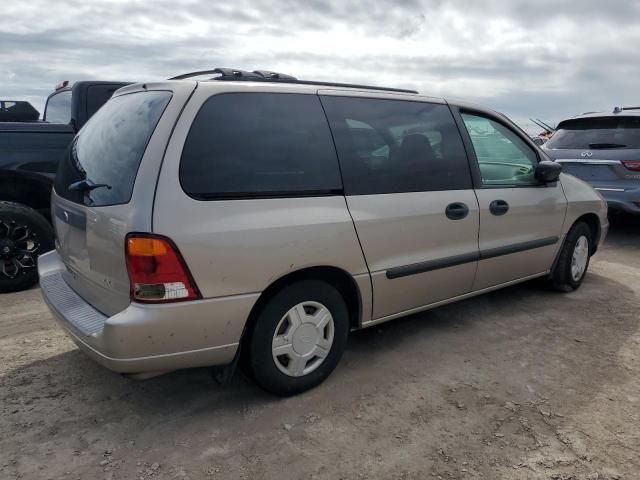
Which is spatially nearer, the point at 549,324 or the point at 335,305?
the point at 335,305

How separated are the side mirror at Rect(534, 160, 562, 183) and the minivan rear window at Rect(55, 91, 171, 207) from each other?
2.78 meters

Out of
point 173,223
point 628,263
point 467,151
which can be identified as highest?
point 467,151

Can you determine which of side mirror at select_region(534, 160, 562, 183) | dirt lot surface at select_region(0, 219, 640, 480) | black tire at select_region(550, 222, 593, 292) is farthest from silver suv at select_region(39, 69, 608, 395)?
black tire at select_region(550, 222, 593, 292)

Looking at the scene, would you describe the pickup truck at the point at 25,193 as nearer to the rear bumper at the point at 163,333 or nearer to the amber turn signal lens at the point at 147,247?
the rear bumper at the point at 163,333

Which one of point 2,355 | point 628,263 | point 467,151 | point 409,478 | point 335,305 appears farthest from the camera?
point 628,263

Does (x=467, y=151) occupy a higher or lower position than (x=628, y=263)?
higher

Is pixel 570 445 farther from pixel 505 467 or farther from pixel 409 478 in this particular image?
pixel 409 478

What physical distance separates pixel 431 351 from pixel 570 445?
1094 millimetres

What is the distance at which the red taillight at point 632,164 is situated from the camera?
6363 millimetres

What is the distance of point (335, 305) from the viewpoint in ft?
9.40

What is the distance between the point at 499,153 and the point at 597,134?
145 inches

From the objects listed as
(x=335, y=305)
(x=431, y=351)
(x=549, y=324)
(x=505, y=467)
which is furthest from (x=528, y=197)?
(x=505, y=467)

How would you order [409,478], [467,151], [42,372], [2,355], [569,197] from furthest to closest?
[569,197]
[467,151]
[2,355]
[42,372]
[409,478]

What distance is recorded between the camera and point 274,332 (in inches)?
104
